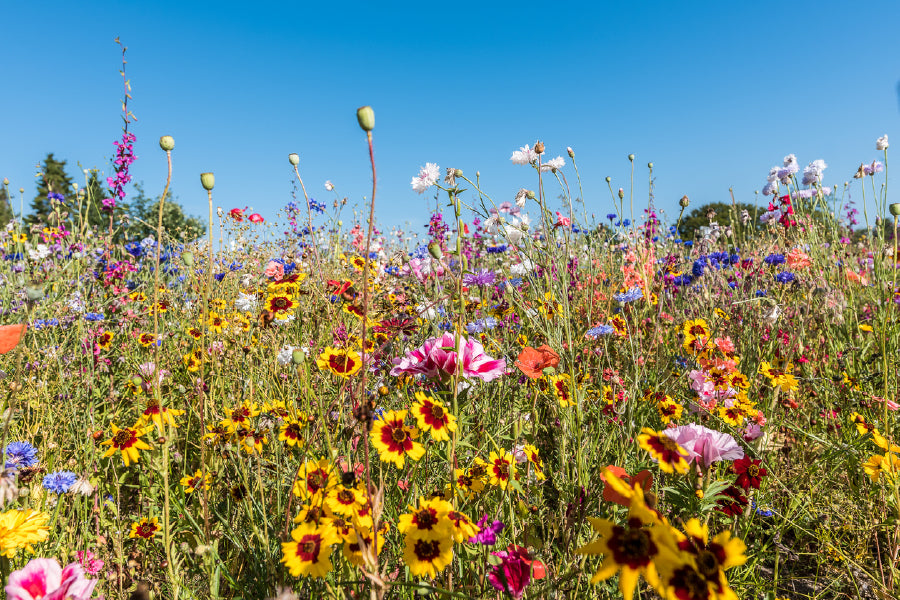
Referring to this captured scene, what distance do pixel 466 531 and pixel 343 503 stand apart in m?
0.25

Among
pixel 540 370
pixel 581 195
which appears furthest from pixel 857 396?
pixel 540 370

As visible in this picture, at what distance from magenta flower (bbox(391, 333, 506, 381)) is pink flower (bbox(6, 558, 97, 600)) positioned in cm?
66

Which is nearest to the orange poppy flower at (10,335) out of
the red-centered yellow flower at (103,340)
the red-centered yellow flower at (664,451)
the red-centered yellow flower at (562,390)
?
the red-centered yellow flower at (664,451)

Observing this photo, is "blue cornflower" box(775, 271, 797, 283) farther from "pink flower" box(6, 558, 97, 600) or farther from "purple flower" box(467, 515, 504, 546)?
"pink flower" box(6, 558, 97, 600)

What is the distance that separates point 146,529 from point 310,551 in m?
0.98

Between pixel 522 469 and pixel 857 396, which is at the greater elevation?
pixel 857 396

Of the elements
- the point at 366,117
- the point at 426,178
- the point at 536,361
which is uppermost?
the point at 426,178

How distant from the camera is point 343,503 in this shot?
898 millimetres

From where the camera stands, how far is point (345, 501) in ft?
2.96

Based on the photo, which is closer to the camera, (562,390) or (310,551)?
(310,551)

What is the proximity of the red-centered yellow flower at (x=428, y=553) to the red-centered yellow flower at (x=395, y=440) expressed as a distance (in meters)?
0.17

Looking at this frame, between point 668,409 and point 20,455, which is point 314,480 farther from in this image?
point 668,409

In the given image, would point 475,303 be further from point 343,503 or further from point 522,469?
point 343,503

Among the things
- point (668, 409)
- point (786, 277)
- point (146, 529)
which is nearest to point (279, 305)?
point (146, 529)
